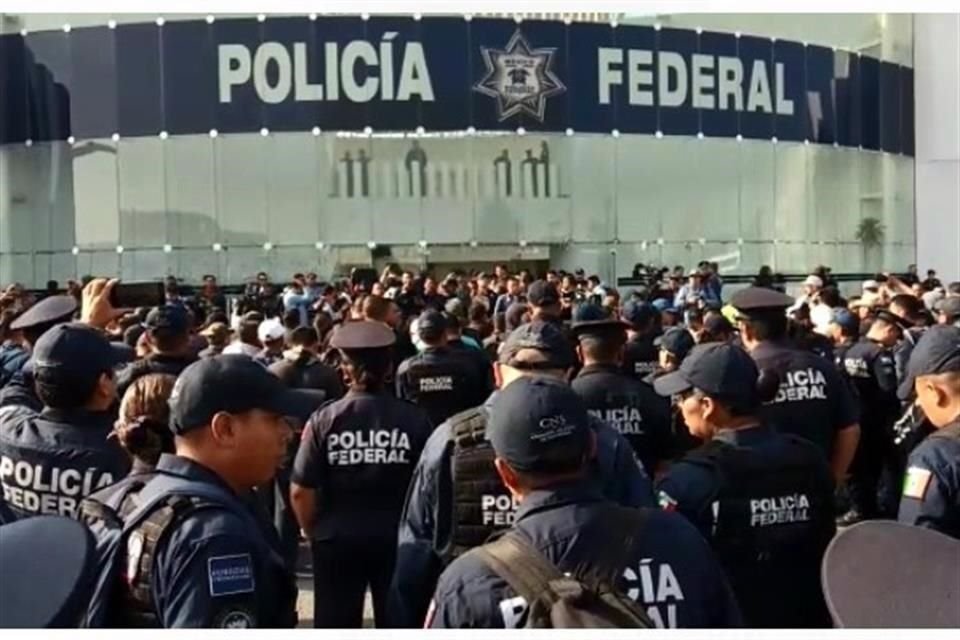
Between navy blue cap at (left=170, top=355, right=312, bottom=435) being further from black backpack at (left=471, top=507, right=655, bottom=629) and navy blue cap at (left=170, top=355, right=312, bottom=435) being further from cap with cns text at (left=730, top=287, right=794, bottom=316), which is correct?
cap with cns text at (left=730, top=287, right=794, bottom=316)

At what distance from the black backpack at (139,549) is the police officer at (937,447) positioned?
2.06 m

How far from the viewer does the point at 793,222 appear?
28438 mm

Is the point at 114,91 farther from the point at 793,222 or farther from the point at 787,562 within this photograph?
the point at 787,562

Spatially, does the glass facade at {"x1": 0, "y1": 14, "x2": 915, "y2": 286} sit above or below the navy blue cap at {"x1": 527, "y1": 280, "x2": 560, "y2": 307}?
above

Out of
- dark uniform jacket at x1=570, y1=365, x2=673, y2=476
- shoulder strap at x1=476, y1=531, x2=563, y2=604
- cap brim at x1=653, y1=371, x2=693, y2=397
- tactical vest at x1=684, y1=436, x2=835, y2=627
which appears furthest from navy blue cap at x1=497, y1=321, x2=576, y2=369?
shoulder strap at x1=476, y1=531, x2=563, y2=604

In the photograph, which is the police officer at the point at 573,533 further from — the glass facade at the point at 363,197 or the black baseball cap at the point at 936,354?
the glass facade at the point at 363,197

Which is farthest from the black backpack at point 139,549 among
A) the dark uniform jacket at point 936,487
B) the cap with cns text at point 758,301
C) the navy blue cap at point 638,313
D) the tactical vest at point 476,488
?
the navy blue cap at point 638,313

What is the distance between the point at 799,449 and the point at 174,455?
220cm

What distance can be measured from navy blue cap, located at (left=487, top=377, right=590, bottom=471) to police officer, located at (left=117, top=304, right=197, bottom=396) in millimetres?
3094

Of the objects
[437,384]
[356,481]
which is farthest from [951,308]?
[356,481]

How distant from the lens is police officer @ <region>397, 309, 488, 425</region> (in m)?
7.20

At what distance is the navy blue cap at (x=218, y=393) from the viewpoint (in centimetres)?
307

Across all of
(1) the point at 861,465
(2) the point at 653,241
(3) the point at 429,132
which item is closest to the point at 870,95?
(2) the point at 653,241

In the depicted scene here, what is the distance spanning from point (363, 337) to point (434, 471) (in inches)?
60.3
